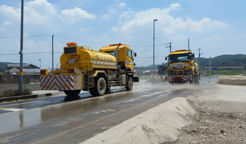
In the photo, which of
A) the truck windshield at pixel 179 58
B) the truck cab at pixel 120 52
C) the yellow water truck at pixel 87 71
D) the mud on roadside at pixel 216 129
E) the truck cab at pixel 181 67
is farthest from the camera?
the truck windshield at pixel 179 58

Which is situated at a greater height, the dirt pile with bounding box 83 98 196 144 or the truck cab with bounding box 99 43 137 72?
Result: the truck cab with bounding box 99 43 137 72

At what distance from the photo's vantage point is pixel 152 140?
4227 mm

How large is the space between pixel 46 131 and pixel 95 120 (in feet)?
5.09

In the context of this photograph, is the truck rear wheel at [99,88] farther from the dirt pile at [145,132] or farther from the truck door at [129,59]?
the dirt pile at [145,132]

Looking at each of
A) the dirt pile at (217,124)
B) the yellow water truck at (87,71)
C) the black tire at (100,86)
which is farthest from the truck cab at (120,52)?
the dirt pile at (217,124)

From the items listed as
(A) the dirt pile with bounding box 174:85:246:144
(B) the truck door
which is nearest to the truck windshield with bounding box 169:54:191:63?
(B) the truck door

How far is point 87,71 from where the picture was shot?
12391mm

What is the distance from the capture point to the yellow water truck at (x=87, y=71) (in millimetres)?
11312

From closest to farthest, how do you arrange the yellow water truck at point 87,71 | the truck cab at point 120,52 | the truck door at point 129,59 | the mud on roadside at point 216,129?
the mud on roadside at point 216,129, the yellow water truck at point 87,71, the truck cab at point 120,52, the truck door at point 129,59

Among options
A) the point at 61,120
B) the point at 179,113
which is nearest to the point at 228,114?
the point at 179,113

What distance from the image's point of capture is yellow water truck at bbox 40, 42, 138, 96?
1131 centimetres

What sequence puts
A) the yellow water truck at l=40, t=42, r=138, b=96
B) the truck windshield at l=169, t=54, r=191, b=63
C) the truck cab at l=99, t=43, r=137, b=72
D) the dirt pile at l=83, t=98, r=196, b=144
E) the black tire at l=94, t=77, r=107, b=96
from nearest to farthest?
1. the dirt pile at l=83, t=98, r=196, b=144
2. the yellow water truck at l=40, t=42, r=138, b=96
3. the black tire at l=94, t=77, r=107, b=96
4. the truck cab at l=99, t=43, r=137, b=72
5. the truck windshield at l=169, t=54, r=191, b=63

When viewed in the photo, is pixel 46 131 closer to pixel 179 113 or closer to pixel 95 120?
pixel 95 120

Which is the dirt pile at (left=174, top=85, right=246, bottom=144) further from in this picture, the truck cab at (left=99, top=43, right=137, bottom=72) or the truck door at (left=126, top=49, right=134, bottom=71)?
the truck door at (left=126, top=49, right=134, bottom=71)
